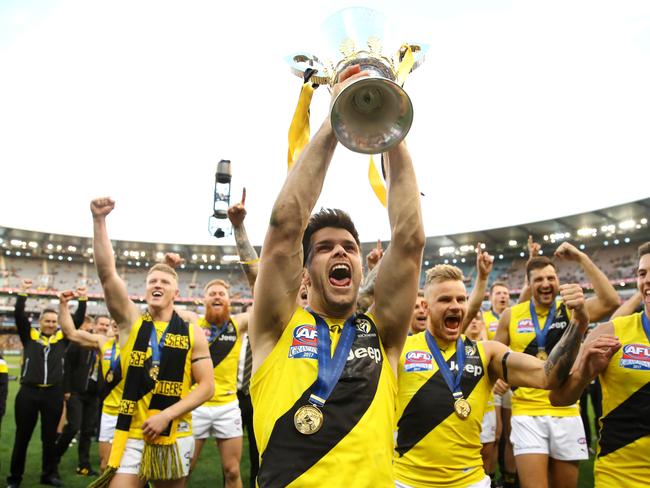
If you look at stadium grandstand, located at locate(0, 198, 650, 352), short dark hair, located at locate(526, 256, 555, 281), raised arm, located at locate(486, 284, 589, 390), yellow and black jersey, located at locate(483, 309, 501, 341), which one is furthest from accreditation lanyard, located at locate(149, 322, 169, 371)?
stadium grandstand, located at locate(0, 198, 650, 352)

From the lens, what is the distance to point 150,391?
13.0ft

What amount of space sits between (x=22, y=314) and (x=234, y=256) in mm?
46787

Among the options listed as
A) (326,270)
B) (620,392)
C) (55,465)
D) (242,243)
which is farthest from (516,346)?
(55,465)

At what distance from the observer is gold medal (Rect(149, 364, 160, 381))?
3.97 metres

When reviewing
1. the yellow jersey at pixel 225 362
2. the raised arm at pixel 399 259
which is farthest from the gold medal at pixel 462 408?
the yellow jersey at pixel 225 362

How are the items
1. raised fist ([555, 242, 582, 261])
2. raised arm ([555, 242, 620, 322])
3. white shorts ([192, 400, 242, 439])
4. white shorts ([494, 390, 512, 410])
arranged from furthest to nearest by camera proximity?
1. white shorts ([494, 390, 512, 410])
2. white shorts ([192, 400, 242, 439])
3. raised arm ([555, 242, 620, 322])
4. raised fist ([555, 242, 582, 261])

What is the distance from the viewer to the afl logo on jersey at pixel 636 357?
3.10m

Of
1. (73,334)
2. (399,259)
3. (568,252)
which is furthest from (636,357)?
(73,334)

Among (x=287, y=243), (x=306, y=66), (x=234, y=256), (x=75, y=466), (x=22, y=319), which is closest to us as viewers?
(x=287, y=243)

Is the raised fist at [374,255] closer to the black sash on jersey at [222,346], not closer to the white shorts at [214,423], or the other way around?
the black sash on jersey at [222,346]

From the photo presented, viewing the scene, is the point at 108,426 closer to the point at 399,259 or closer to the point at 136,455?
the point at 136,455

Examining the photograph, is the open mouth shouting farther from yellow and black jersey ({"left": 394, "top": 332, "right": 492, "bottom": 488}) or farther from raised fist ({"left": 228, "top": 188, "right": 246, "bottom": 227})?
yellow and black jersey ({"left": 394, "top": 332, "right": 492, "bottom": 488})

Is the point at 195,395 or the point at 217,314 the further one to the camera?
the point at 217,314

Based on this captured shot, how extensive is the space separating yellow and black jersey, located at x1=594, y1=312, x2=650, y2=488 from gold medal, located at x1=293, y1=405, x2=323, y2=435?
91.0 inches
